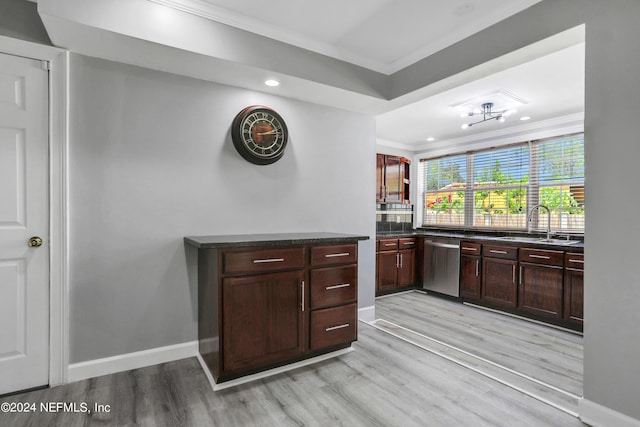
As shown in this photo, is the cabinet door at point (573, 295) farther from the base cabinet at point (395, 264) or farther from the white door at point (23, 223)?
the white door at point (23, 223)

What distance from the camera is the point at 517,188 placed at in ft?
15.3

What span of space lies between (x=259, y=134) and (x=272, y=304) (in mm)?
1448

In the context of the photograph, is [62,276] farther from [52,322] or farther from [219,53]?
[219,53]

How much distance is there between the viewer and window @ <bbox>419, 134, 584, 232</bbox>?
4156 millimetres

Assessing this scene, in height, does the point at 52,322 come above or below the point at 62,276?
below

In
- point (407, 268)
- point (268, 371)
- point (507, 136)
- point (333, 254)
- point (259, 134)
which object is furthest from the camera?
point (407, 268)

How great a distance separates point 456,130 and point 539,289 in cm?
243

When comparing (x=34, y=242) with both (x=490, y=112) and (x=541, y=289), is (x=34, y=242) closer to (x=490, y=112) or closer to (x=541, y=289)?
(x=490, y=112)

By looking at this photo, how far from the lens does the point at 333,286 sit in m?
2.64

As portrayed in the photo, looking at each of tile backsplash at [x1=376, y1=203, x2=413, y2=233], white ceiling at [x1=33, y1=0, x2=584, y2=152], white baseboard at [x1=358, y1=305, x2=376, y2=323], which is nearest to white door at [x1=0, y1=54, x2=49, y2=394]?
white ceiling at [x1=33, y1=0, x2=584, y2=152]

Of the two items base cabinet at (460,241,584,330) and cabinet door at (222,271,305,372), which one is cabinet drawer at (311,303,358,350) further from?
base cabinet at (460,241,584,330)

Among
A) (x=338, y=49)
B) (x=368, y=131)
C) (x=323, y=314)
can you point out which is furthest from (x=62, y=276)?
(x=368, y=131)

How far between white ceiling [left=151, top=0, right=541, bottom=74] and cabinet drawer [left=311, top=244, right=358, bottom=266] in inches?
63.4

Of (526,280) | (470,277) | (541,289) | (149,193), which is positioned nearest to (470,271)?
(470,277)
